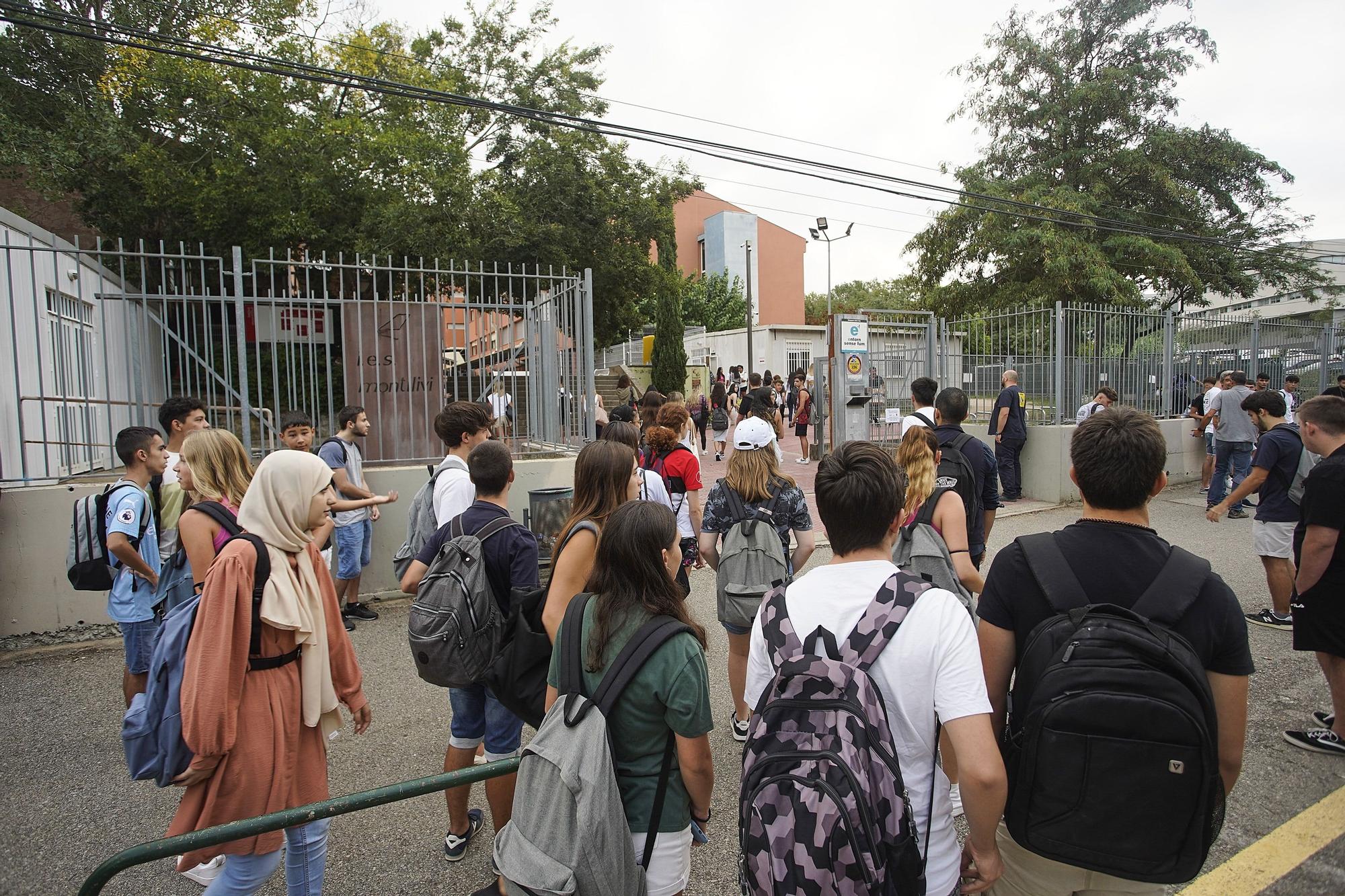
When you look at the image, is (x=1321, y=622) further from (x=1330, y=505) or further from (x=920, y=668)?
(x=920, y=668)

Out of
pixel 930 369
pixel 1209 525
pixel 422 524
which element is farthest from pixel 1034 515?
pixel 422 524

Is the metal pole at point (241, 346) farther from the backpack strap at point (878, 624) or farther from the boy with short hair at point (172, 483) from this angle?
the backpack strap at point (878, 624)

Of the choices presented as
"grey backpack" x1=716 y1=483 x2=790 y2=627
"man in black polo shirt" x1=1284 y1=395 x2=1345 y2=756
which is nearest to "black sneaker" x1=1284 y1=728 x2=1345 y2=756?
"man in black polo shirt" x1=1284 y1=395 x2=1345 y2=756

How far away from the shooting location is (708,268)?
49688mm

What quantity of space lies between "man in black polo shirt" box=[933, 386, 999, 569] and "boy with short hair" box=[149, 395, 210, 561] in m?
3.97

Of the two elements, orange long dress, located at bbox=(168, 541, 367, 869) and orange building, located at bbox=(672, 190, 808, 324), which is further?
orange building, located at bbox=(672, 190, 808, 324)

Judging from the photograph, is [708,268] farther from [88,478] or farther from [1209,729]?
[1209,729]

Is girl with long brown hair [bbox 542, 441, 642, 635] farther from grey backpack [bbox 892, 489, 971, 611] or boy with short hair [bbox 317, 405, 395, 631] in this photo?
boy with short hair [bbox 317, 405, 395, 631]

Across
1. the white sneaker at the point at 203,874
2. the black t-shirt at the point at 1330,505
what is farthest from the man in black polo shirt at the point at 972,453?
the white sneaker at the point at 203,874

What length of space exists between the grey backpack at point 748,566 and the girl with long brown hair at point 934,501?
0.63 m

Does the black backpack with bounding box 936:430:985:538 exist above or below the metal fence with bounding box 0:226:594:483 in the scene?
below

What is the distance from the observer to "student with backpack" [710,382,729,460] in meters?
16.4

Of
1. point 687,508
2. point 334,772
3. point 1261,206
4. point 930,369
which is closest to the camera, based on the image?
point 334,772

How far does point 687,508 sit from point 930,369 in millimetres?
8013
